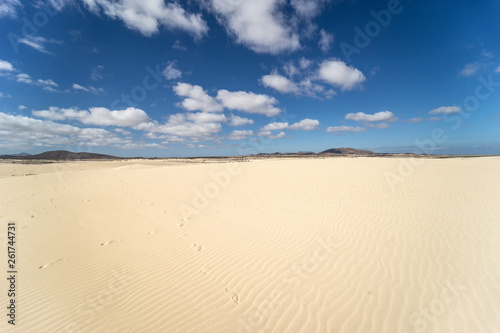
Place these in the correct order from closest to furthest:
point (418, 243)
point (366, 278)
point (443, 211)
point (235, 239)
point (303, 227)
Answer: point (366, 278) → point (418, 243) → point (235, 239) → point (303, 227) → point (443, 211)

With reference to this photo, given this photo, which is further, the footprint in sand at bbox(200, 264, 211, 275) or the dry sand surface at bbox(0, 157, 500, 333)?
the footprint in sand at bbox(200, 264, 211, 275)

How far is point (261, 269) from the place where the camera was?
4645mm

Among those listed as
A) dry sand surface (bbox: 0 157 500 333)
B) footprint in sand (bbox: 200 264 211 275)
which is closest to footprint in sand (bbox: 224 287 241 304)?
dry sand surface (bbox: 0 157 500 333)

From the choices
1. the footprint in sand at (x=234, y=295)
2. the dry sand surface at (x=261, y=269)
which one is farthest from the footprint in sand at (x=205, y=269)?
the footprint in sand at (x=234, y=295)

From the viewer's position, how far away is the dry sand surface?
129 inches

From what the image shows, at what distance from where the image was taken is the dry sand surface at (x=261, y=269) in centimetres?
328

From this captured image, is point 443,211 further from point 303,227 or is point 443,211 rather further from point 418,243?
point 303,227

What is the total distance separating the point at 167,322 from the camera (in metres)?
3.26

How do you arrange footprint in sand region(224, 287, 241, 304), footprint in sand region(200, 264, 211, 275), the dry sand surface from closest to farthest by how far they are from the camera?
the dry sand surface → footprint in sand region(224, 287, 241, 304) → footprint in sand region(200, 264, 211, 275)

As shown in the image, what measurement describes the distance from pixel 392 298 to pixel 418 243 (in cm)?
298

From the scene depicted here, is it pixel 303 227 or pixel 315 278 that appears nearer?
pixel 315 278

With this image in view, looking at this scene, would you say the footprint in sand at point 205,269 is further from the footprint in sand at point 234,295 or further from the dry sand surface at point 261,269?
the footprint in sand at point 234,295

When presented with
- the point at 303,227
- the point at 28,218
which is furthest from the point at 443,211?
the point at 28,218

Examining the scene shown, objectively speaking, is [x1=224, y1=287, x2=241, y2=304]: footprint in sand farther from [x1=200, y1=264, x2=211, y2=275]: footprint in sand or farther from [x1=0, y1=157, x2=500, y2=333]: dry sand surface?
[x1=200, y1=264, x2=211, y2=275]: footprint in sand
